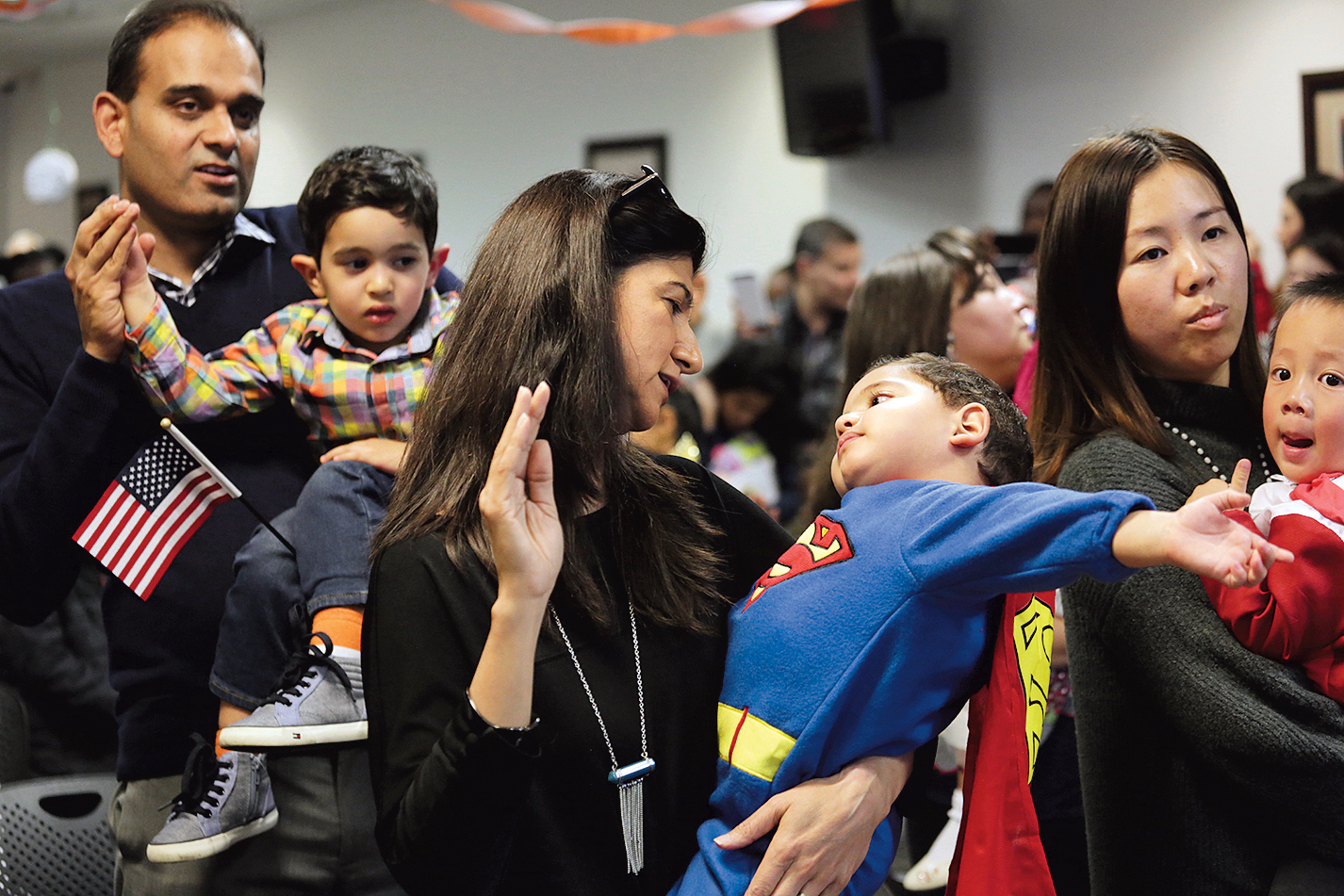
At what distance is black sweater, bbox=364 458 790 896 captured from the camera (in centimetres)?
125

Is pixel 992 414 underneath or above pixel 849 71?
underneath

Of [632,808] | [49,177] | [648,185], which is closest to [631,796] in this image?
[632,808]

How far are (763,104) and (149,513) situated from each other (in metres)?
6.06

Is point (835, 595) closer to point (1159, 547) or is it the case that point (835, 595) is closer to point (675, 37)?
point (1159, 547)

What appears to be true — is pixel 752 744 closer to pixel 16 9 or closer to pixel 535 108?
pixel 16 9

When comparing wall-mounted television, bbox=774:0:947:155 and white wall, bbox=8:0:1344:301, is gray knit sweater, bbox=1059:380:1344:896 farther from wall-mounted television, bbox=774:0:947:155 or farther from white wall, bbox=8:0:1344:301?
wall-mounted television, bbox=774:0:947:155

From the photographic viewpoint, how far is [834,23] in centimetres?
627

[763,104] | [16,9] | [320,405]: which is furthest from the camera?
[763,104]

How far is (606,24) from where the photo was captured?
730 centimetres

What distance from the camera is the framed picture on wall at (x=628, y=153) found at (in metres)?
7.53

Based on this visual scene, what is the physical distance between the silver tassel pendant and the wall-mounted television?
560 centimetres

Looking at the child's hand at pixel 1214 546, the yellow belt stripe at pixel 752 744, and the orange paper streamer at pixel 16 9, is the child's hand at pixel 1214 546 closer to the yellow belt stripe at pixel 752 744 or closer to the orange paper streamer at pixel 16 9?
the yellow belt stripe at pixel 752 744

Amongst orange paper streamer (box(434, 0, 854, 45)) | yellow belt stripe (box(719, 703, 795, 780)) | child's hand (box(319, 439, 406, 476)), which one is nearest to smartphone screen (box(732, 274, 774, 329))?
orange paper streamer (box(434, 0, 854, 45))

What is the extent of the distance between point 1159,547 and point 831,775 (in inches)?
19.1
